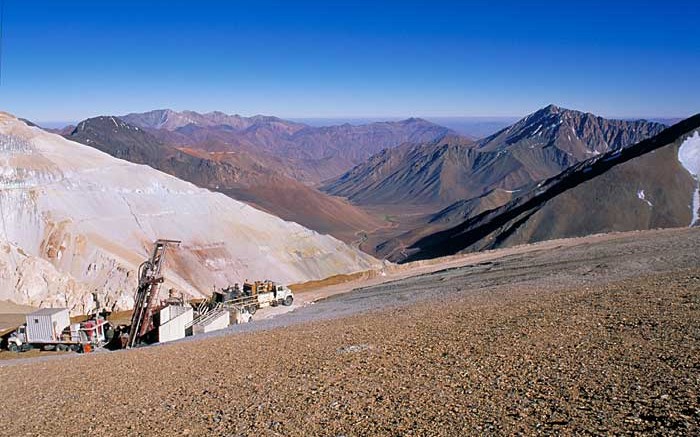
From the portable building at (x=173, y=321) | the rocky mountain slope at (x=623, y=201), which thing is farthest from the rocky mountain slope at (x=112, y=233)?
the rocky mountain slope at (x=623, y=201)

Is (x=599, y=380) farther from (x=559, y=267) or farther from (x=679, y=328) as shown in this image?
(x=559, y=267)

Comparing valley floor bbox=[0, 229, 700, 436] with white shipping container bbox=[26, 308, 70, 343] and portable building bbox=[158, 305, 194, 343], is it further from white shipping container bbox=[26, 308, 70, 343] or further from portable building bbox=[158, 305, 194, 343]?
white shipping container bbox=[26, 308, 70, 343]

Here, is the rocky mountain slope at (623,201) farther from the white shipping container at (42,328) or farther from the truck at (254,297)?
the white shipping container at (42,328)

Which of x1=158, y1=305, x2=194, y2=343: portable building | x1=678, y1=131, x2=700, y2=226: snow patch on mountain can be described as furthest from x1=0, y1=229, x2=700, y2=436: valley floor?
x1=678, y1=131, x2=700, y2=226: snow patch on mountain

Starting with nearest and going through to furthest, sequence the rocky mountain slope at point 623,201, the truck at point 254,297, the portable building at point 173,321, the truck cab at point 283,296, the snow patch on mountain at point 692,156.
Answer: the portable building at point 173,321 → the truck at point 254,297 → the truck cab at point 283,296 → the rocky mountain slope at point 623,201 → the snow patch on mountain at point 692,156

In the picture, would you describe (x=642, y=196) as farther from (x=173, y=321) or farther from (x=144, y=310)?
(x=144, y=310)

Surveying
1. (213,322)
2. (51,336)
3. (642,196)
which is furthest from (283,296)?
(642,196)
